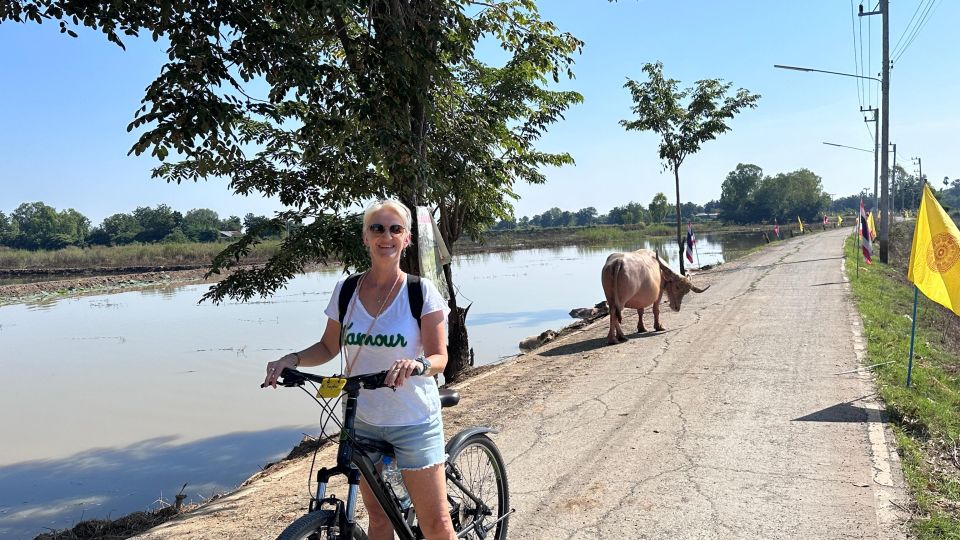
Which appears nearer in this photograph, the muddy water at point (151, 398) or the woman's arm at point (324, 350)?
the woman's arm at point (324, 350)

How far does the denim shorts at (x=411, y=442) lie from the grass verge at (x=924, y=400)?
10.1 ft

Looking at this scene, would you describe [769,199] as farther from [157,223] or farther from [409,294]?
[409,294]

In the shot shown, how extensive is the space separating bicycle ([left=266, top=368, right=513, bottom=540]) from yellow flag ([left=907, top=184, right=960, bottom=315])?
16.3 feet

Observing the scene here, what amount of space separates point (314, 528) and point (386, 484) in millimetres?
393

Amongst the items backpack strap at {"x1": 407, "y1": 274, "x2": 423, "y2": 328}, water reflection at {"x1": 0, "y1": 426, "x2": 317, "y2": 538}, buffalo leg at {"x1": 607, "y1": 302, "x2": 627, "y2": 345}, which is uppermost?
backpack strap at {"x1": 407, "y1": 274, "x2": 423, "y2": 328}

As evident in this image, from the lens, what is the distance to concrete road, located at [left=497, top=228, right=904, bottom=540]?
420 cm

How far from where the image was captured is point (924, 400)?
20.6 feet

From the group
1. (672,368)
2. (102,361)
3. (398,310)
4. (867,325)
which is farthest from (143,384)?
(867,325)

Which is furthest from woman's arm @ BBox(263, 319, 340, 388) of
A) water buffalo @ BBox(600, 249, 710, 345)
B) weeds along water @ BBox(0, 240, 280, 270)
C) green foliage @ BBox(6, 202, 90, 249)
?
green foliage @ BBox(6, 202, 90, 249)

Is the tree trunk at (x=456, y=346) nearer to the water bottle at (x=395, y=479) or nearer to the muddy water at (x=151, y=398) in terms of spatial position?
the muddy water at (x=151, y=398)

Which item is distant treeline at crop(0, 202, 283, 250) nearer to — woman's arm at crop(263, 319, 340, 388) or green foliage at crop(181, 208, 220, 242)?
green foliage at crop(181, 208, 220, 242)

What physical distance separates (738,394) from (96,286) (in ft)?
141

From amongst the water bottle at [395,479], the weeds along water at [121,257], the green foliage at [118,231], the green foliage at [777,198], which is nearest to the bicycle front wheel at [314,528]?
Answer: the water bottle at [395,479]

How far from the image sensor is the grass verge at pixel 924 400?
418 centimetres
